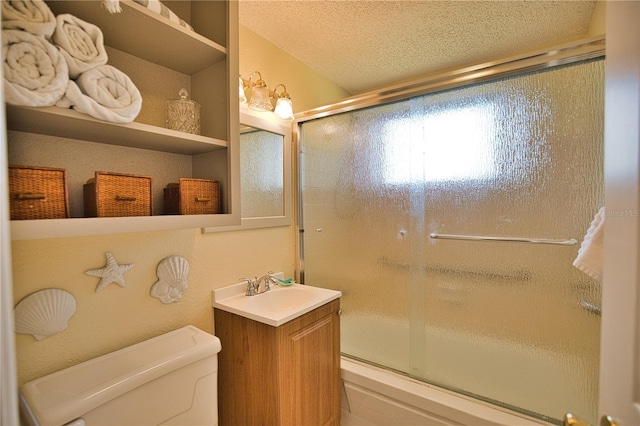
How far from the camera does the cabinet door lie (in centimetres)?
122

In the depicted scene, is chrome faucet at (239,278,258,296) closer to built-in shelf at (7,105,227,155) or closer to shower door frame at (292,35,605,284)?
shower door frame at (292,35,605,284)

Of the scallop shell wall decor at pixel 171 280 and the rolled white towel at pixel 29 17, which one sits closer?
the rolled white towel at pixel 29 17

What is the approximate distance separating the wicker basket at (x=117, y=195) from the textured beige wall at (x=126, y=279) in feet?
0.62

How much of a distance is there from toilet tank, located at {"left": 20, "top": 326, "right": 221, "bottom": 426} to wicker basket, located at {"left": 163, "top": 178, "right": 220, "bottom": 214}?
0.52 meters

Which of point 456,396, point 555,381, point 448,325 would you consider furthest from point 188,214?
point 555,381

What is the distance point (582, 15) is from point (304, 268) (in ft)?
7.58

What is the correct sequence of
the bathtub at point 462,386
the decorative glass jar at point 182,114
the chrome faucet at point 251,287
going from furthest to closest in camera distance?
the chrome faucet at point 251,287 → the bathtub at point 462,386 → the decorative glass jar at point 182,114

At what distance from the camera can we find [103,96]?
0.77 m

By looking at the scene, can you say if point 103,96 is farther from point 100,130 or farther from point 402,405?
point 402,405

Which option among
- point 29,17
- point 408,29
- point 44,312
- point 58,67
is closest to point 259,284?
point 44,312

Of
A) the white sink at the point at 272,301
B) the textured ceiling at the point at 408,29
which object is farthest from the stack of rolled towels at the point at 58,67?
the textured ceiling at the point at 408,29

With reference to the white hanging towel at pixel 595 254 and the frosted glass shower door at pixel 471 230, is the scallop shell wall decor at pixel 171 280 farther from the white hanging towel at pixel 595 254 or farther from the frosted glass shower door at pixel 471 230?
the white hanging towel at pixel 595 254

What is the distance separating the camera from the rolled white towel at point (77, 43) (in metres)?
0.72

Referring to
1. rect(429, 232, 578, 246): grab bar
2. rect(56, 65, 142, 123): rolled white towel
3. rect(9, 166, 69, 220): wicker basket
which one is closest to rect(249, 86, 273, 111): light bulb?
rect(56, 65, 142, 123): rolled white towel
